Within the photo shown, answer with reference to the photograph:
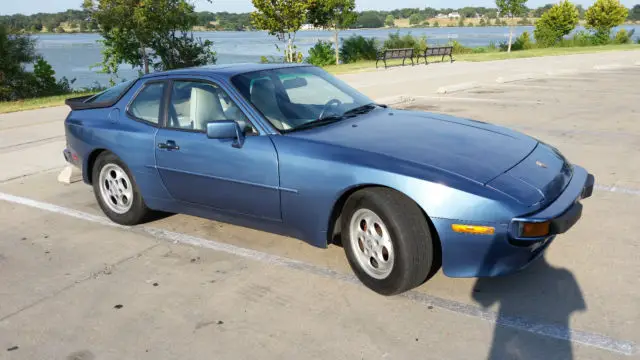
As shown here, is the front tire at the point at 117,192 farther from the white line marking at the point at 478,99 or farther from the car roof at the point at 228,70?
the white line marking at the point at 478,99

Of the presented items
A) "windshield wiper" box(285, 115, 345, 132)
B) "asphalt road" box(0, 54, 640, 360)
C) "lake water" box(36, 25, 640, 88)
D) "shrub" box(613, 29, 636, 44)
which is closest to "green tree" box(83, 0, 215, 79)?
"lake water" box(36, 25, 640, 88)

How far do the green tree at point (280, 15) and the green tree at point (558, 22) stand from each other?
22.8m

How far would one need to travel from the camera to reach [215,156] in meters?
4.27

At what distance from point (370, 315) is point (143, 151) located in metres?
2.50

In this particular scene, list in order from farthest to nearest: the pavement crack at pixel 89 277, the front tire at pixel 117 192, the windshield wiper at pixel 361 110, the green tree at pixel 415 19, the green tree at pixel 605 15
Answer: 1. the green tree at pixel 415 19
2. the green tree at pixel 605 15
3. the front tire at pixel 117 192
4. the windshield wiper at pixel 361 110
5. the pavement crack at pixel 89 277

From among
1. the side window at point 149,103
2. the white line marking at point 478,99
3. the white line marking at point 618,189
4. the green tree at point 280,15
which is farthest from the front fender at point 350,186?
the green tree at point 280,15

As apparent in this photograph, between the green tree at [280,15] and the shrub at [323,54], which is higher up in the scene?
the green tree at [280,15]

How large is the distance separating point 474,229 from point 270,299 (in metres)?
1.43

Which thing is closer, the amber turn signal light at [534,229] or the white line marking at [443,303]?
the white line marking at [443,303]

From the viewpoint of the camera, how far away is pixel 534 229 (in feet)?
10.6

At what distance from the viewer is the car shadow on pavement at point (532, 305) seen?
3.03 metres

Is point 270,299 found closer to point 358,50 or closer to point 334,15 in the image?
point 334,15

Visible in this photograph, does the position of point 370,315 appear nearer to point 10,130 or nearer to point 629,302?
point 629,302

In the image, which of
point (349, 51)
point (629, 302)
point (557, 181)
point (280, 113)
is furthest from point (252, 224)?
point (349, 51)
